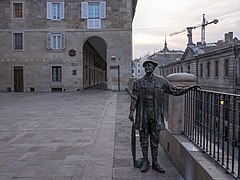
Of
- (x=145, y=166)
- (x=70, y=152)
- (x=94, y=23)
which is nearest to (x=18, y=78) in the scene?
(x=94, y=23)

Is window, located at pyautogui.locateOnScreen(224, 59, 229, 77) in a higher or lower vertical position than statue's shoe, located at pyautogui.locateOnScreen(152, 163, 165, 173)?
higher

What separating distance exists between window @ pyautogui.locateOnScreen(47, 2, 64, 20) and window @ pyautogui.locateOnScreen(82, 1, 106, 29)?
2.05 meters

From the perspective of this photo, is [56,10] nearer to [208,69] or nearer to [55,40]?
[55,40]

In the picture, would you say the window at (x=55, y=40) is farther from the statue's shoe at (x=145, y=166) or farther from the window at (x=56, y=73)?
the statue's shoe at (x=145, y=166)

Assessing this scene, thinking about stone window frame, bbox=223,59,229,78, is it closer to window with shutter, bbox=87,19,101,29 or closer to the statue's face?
window with shutter, bbox=87,19,101,29

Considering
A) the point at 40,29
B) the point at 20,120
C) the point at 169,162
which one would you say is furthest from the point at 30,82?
the point at 169,162

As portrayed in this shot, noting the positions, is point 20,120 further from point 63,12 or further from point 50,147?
point 63,12

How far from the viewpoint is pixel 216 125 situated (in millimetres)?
3947

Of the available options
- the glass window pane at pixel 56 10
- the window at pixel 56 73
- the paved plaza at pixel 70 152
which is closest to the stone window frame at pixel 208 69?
the window at pixel 56 73

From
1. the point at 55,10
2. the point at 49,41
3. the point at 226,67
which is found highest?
the point at 55,10

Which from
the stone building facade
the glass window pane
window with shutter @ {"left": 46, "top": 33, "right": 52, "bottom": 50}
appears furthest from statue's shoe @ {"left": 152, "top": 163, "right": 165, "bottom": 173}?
the glass window pane

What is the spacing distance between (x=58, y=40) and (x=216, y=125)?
26.1 m

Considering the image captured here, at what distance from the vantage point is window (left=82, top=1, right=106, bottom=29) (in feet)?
93.0

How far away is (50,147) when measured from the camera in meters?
6.43
